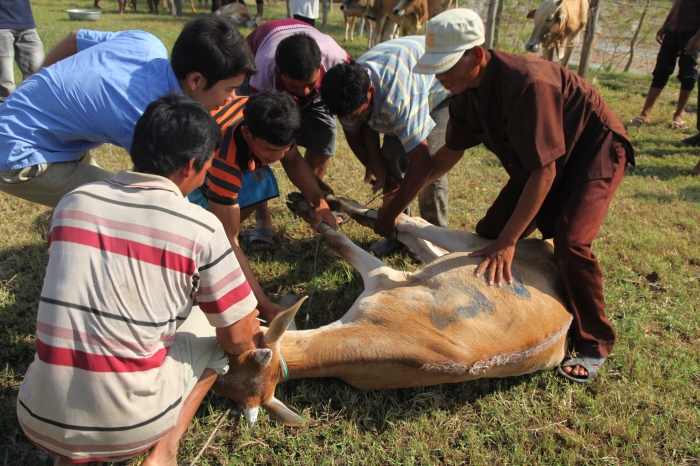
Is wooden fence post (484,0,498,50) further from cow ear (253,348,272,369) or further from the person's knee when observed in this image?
cow ear (253,348,272,369)

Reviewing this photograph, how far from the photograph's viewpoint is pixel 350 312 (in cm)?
331

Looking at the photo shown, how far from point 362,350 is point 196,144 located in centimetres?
149

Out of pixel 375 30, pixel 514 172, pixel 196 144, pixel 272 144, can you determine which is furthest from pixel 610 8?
pixel 196 144

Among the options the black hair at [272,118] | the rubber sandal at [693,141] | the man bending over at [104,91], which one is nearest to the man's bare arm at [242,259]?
the black hair at [272,118]

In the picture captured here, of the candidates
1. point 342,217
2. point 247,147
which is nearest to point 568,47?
point 342,217

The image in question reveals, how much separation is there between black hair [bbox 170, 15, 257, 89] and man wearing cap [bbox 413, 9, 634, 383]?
39.6 inches

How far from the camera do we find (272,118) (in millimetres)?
3023

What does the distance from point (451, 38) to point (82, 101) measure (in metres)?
2.04

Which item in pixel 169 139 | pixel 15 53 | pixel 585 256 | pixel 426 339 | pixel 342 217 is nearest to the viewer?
pixel 169 139

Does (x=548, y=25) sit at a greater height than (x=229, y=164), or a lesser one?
greater

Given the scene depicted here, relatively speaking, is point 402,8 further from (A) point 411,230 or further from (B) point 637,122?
(A) point 411,230

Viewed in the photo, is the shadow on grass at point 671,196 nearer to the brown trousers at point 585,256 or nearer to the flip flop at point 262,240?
the brown trousers at point 585,256

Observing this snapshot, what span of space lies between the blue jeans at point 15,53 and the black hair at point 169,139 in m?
4.25

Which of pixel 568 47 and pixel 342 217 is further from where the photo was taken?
pixel 568 47
